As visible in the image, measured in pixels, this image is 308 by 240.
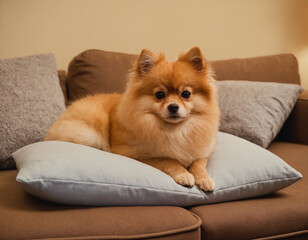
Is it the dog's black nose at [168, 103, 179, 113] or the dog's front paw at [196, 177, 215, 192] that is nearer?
the dog's front paw at [196, 177, 215, 192]

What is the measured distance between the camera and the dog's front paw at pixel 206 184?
3.80ft

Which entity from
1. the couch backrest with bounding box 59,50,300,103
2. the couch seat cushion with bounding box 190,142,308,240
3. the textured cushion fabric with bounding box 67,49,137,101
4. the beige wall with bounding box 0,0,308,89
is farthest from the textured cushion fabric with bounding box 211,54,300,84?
the couch seat cushion with bounding box 190,142,308,240

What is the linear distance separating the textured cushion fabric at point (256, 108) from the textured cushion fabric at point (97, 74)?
717mm

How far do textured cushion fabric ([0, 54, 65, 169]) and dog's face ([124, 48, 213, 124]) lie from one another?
23.8 inches

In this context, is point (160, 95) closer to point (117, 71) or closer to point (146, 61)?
point (146, 61)

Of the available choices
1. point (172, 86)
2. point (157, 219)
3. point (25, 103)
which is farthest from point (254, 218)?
point (25, 103)

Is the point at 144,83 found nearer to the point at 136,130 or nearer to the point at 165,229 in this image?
the point at 136,130

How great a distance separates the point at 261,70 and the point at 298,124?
0.50 meters

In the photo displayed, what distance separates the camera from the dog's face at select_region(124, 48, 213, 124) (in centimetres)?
130

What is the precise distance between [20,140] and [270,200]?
4.23ft

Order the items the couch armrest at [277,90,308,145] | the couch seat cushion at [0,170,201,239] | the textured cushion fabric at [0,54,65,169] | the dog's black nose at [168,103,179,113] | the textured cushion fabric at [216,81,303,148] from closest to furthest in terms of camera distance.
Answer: the couch seat cushion at [0,170,201,239]
the dog's black nose at [168,103,179,113]
the textured cushion fabric at [0,54,65,169]
the textured cushion fabric at [216,81,303,148]
the couch armrest at [277,90,308,145]

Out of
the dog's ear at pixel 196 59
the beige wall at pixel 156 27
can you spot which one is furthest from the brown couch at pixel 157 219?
the beige wall at pixel 156 27

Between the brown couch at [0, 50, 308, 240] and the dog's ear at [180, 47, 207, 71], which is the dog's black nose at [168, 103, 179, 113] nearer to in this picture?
the dog's ear at [180, 47, 207, 71]

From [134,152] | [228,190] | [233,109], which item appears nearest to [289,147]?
[233,109]
